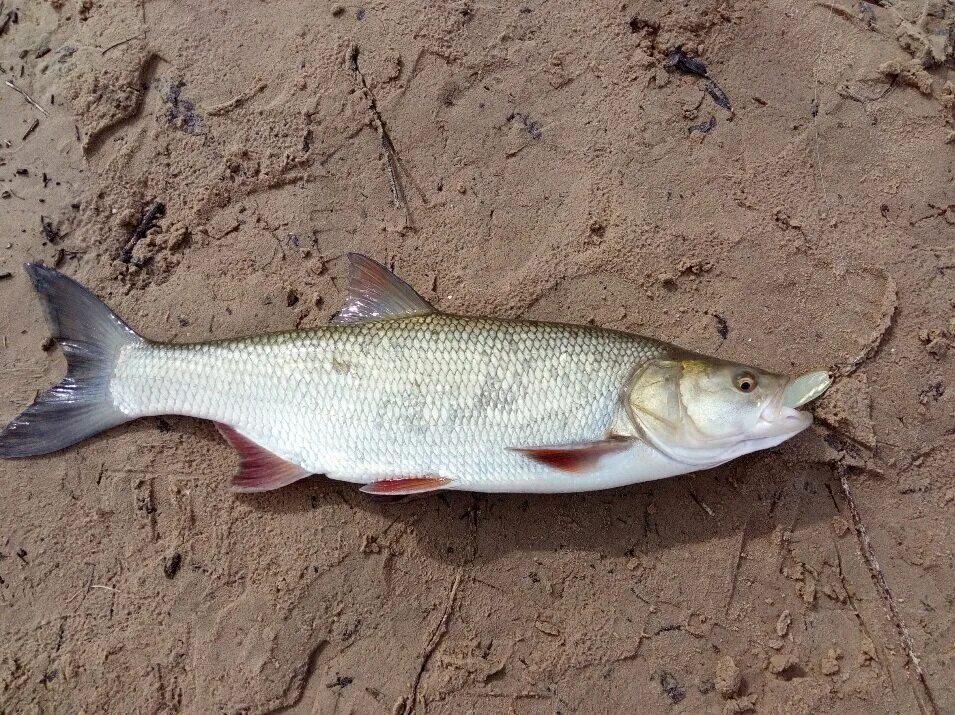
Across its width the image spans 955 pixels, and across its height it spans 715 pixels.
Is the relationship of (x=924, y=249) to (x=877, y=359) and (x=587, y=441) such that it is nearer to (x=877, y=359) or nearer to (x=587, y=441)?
(x=877, y=359)

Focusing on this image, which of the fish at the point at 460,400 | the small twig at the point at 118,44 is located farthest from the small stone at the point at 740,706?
the small twig at the point at 118,44

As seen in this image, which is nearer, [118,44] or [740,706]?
[740,706]

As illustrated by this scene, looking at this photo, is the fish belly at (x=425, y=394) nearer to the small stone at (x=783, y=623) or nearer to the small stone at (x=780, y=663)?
the small stone at (x=783, y=623)

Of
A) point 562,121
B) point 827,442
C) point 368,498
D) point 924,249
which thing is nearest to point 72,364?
point 368,498

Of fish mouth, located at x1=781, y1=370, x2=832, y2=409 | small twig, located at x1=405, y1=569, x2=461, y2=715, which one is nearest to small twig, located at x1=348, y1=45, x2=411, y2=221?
small twig, located at x1=405, y1=569, x2=461, y2=715

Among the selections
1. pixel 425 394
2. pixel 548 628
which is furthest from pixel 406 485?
pixel 548 628

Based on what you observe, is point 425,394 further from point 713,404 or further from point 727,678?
point 727,678
